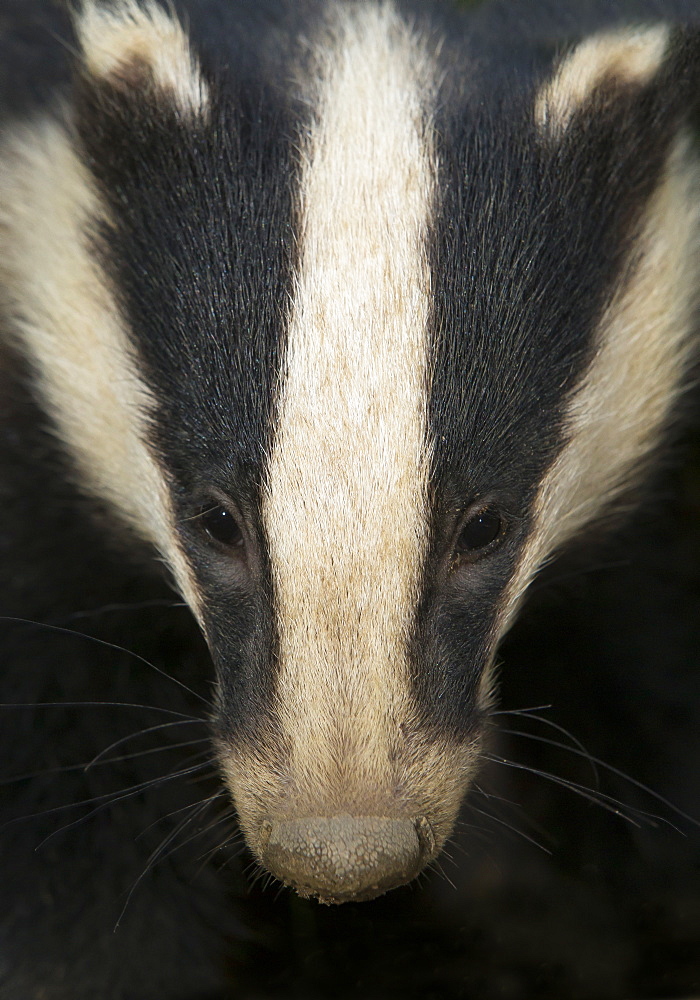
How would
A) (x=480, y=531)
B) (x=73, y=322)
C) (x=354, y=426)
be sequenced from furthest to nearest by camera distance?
1. (x=73, y=322)
2. (x=480, y=531)
3. (x=354, y=426)

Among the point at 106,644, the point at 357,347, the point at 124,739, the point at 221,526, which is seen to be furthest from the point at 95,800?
the point at 357,347

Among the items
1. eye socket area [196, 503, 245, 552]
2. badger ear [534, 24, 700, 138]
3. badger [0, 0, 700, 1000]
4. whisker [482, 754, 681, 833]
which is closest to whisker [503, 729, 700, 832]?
whisker [482, 754, 681, 833]

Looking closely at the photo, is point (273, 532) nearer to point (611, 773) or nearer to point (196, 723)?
point (196, 723)

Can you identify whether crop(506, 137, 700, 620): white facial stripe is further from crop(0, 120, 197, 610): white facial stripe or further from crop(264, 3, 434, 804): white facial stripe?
crop(0, 120, 197, 610): white facial stripe

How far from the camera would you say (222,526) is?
3.68 ft

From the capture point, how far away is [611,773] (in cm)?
145

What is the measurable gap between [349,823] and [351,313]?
0.44 m

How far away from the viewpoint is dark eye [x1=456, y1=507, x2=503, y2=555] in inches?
43.2

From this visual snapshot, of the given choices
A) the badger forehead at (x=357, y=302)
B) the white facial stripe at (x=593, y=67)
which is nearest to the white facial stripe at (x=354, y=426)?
the badger forehead at (x=357, y=302)

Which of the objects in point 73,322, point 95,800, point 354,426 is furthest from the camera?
point 95,800

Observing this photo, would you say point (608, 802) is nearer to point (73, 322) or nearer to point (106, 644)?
point (106, 644)

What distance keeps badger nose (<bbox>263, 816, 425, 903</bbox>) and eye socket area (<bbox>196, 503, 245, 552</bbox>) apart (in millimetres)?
263

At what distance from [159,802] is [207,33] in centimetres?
86

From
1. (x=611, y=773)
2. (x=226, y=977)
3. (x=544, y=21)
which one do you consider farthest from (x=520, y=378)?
(x=226, y=977)
